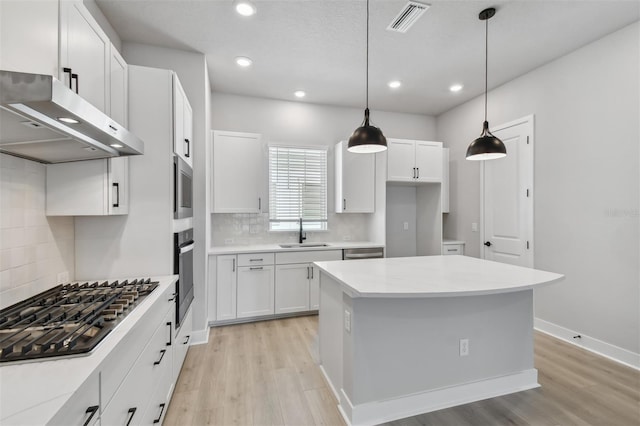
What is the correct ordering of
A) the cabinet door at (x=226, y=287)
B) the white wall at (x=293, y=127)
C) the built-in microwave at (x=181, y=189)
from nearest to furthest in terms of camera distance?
the built-in microwave at (x=181, y=189) → the cabinet door at (x=226, y=287) → the white wall at (x=293, y=127)

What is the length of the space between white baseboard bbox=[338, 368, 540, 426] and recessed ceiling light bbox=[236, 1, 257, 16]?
2988 mm

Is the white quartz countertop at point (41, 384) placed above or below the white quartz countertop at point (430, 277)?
below

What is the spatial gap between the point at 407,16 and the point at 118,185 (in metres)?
2.60

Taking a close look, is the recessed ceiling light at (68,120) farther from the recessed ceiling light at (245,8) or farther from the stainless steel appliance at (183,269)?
the recessed ceiling light at (245,8)

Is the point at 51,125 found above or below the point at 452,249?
above

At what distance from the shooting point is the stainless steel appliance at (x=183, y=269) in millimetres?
2258

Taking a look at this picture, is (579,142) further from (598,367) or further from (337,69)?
(337,69)

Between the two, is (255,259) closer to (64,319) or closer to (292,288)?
(292,288)

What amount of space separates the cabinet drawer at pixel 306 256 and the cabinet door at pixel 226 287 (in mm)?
559

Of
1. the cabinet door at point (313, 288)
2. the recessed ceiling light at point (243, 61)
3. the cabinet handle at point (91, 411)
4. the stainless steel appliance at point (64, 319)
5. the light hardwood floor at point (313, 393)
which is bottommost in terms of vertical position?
the light hardwood floor at point (313, 393)

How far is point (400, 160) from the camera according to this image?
4.20 meters

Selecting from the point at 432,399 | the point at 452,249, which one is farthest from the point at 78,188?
the point at 452,249

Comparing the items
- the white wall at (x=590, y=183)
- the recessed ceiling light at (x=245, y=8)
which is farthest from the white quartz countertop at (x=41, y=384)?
the white wall at (x=590, y=183)

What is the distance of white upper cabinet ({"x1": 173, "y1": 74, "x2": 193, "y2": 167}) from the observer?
2250mm
